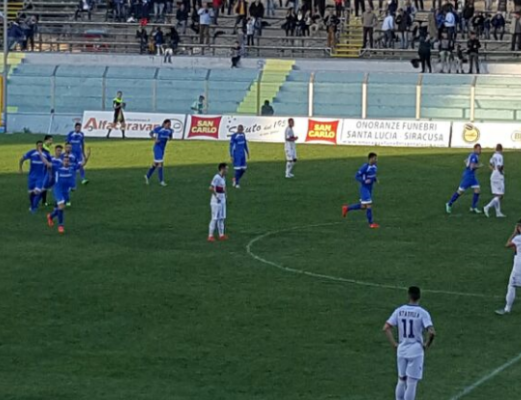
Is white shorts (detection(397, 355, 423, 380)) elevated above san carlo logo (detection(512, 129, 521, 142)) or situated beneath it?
situated beneath

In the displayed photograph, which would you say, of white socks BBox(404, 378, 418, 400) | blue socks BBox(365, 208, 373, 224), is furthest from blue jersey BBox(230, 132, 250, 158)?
white socks BBox(404, 378, 418, 400)

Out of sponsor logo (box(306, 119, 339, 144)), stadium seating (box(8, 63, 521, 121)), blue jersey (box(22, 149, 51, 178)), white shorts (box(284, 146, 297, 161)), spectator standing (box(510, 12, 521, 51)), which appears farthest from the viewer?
spectator standing (box(510, 12, 521, 51))

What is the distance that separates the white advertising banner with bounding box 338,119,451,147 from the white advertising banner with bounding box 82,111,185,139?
22.3 ft

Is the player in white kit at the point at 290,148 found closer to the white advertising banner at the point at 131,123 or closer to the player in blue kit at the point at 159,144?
the player in blue kit at the point at 159,144

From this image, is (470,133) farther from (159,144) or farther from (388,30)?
(159,144)

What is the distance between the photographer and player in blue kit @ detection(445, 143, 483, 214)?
3525 centimetres

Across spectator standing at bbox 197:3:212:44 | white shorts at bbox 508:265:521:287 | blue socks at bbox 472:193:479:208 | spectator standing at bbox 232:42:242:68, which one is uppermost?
spectator standing at bbox 197:3:212:44

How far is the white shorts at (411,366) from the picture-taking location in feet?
57.4

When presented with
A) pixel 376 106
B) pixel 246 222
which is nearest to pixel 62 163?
pixel 246 222

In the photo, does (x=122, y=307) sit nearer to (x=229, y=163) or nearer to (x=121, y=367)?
(x=121, y=367)

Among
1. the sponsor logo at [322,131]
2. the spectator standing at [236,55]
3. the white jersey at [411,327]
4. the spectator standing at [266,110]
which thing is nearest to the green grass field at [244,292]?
the white jersey at [411,327]

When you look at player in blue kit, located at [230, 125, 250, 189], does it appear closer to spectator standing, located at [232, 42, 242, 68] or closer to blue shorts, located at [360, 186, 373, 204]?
blue shorts, located at [360, 186, 373, 204]

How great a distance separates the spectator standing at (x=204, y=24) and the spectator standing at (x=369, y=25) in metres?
7.68

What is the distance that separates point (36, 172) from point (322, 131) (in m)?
20.8
